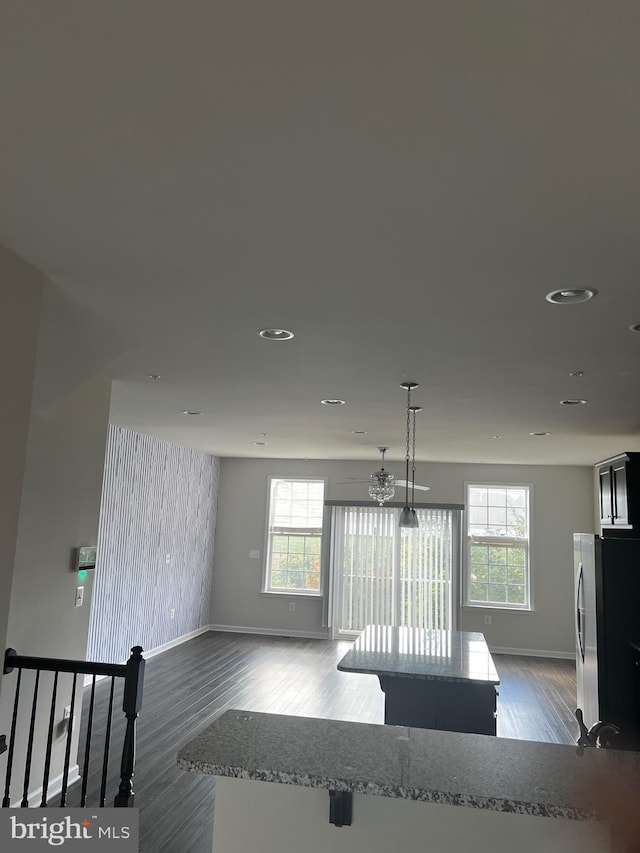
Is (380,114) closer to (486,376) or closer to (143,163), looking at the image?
(143,163)

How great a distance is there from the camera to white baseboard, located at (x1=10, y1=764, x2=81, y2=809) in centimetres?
340

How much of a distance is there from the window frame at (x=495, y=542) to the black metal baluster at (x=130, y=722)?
693 cm

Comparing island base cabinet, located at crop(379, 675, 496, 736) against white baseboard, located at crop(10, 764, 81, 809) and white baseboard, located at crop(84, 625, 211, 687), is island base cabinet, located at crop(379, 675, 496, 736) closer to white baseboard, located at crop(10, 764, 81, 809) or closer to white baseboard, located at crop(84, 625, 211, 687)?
white baseboard, located at crop(10, 764, 81, 809)

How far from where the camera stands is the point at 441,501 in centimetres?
901

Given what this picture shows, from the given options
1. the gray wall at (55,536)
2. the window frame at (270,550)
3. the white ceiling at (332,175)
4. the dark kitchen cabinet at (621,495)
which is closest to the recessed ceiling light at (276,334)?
the white ceiling at (332,175)

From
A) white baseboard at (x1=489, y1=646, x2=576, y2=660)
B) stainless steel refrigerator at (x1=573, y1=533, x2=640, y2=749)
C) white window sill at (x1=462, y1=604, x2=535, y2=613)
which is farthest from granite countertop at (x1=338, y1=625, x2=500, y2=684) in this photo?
white baseboard at (x1=489, y1=646, x2=576, y2=660)

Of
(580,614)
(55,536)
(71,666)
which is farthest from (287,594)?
(71,666)

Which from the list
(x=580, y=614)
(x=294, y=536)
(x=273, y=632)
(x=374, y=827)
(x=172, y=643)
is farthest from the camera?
(x=294, y=536)

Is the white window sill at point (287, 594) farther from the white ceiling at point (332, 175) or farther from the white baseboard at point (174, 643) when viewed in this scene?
the white ceiling at point (332, 175)

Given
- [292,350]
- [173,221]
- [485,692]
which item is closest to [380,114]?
[173,221]

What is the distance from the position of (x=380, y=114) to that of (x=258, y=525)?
339 inches

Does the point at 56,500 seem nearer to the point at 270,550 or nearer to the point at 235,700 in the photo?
the point at 235,700

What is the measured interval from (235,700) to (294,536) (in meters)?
3.81

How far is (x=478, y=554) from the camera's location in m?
8.81
